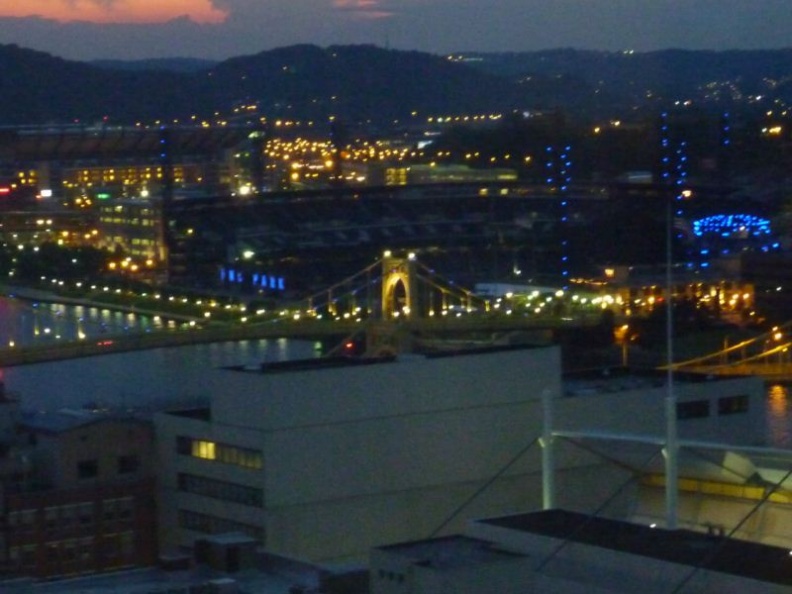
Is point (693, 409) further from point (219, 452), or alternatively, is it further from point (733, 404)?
point (219, 452)

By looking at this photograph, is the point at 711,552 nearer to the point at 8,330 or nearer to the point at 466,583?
the point at 466,583

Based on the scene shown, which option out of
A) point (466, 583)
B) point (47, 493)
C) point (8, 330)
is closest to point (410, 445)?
point (47, 493)

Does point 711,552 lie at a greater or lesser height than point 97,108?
lesser

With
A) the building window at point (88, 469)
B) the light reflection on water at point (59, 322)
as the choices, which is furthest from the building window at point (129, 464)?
the light reflection on water at point (59, 322)

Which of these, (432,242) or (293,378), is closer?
(293,378)

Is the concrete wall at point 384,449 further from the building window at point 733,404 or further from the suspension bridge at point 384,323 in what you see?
the suspension bridge at point 384,323

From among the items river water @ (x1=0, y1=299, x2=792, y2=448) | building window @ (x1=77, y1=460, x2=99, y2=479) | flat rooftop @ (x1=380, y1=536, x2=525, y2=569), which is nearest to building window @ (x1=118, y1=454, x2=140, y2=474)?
building window @ (x1=77, y1=460, x2=99, y2=479)

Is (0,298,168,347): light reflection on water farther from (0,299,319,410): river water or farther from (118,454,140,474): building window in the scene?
(118,454,140,474): building window
